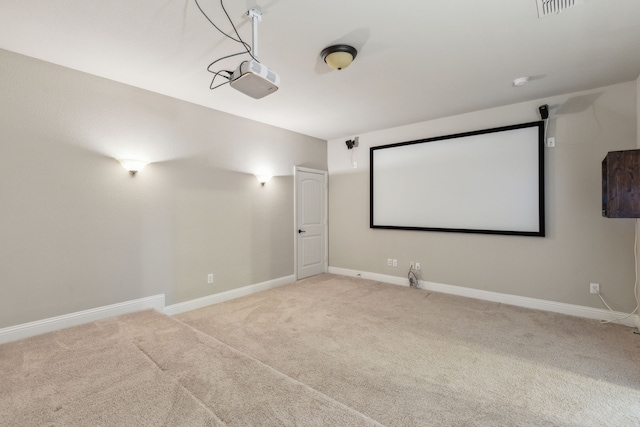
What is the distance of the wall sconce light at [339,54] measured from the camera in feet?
7.98

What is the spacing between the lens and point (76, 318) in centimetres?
288

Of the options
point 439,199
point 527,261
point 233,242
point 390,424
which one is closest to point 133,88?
point 233,242

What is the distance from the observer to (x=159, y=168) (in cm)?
349

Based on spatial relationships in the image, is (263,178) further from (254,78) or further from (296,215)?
(254,78)

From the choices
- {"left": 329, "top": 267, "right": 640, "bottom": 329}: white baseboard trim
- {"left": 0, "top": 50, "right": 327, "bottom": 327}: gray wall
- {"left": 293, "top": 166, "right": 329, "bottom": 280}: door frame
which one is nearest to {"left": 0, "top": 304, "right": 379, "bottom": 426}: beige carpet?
{"left": 0, "top": 50, "right": 327, "bottom": 327}: gray wall

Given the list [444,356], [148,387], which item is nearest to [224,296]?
[148,387]

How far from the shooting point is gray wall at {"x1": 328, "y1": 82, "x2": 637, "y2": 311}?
328 centimetres

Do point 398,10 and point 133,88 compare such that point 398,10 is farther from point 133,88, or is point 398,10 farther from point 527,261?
point 527,261

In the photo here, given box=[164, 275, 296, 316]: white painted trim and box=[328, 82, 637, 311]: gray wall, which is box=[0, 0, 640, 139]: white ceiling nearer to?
box=[328, 82, 637, 311]: gray wall

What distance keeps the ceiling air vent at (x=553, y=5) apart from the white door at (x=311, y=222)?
12.6 feet

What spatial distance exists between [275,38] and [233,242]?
283 cm

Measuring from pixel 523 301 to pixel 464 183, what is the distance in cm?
179

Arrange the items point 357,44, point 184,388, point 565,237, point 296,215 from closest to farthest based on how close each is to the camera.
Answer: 1. point 184,388
2. point 357,44
3. point 565,237
4. point 296,215

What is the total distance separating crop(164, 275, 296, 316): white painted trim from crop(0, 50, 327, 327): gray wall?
9 centimetres
